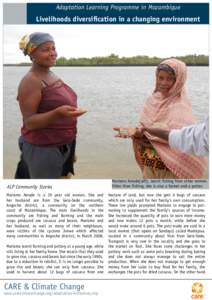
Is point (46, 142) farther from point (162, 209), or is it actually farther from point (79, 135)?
point (162, 209)

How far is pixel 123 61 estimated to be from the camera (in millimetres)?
2998

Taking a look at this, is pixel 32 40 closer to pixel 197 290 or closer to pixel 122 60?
pixel 122 60

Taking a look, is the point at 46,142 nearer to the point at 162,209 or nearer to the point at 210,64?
the point at 162,209

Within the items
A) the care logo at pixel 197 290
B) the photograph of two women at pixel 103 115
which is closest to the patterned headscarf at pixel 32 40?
the photograph of two women at pixel 103 115

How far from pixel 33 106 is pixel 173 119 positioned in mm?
730

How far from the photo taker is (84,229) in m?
2.96

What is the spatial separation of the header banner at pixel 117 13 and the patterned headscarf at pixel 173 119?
240 millimetres

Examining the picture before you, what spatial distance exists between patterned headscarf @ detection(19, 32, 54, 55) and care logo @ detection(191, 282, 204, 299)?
1491 millimetres

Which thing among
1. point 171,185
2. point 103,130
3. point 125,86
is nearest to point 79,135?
point 103,130

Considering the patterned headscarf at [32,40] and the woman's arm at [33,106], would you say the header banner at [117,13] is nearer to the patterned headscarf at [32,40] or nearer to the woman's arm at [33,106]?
the patterned headscarf at [32,40]

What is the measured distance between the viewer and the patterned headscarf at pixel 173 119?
2.93 metres

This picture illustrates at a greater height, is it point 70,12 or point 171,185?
point 70,12

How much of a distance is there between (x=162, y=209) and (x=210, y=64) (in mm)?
795

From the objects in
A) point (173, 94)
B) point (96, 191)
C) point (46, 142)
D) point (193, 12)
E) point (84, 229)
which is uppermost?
point (193, 12)
